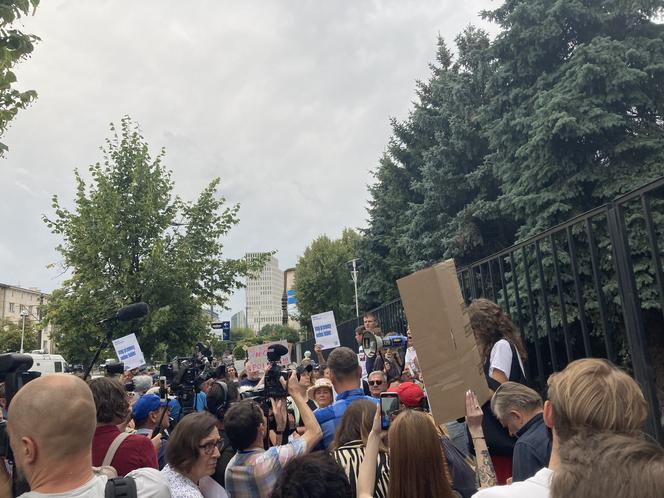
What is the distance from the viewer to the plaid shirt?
2.92 meters

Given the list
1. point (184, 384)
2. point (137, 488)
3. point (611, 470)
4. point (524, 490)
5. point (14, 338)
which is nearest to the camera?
point (611, 470)

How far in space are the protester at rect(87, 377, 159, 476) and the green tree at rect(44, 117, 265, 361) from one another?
47.5ft

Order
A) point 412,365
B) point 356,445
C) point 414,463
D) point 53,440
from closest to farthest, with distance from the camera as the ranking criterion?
point 53,440, point 414,463, point 356,445, point 412,365

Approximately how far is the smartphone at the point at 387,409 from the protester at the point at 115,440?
1500 millimetres

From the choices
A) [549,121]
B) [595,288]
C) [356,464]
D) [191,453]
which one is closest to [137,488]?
[191,453]

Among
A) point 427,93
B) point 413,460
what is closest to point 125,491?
point 413,460

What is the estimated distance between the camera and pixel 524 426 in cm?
274

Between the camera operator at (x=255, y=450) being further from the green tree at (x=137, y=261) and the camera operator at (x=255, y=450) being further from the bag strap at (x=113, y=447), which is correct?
the green tree at (x=137, y=261)

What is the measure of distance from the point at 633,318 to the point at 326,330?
7556mm

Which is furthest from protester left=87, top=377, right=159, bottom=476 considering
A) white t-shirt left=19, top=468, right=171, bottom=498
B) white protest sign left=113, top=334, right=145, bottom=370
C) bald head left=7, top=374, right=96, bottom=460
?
white protest sign left=113, top=334, right=145, bottom=370

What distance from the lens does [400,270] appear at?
1040 inches

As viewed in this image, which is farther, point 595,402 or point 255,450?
point 255,450

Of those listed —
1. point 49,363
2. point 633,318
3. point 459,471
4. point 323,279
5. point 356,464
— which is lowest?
point 459,471

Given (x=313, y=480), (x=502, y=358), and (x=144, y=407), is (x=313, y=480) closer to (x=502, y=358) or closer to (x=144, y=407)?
(x=502, y=358)
